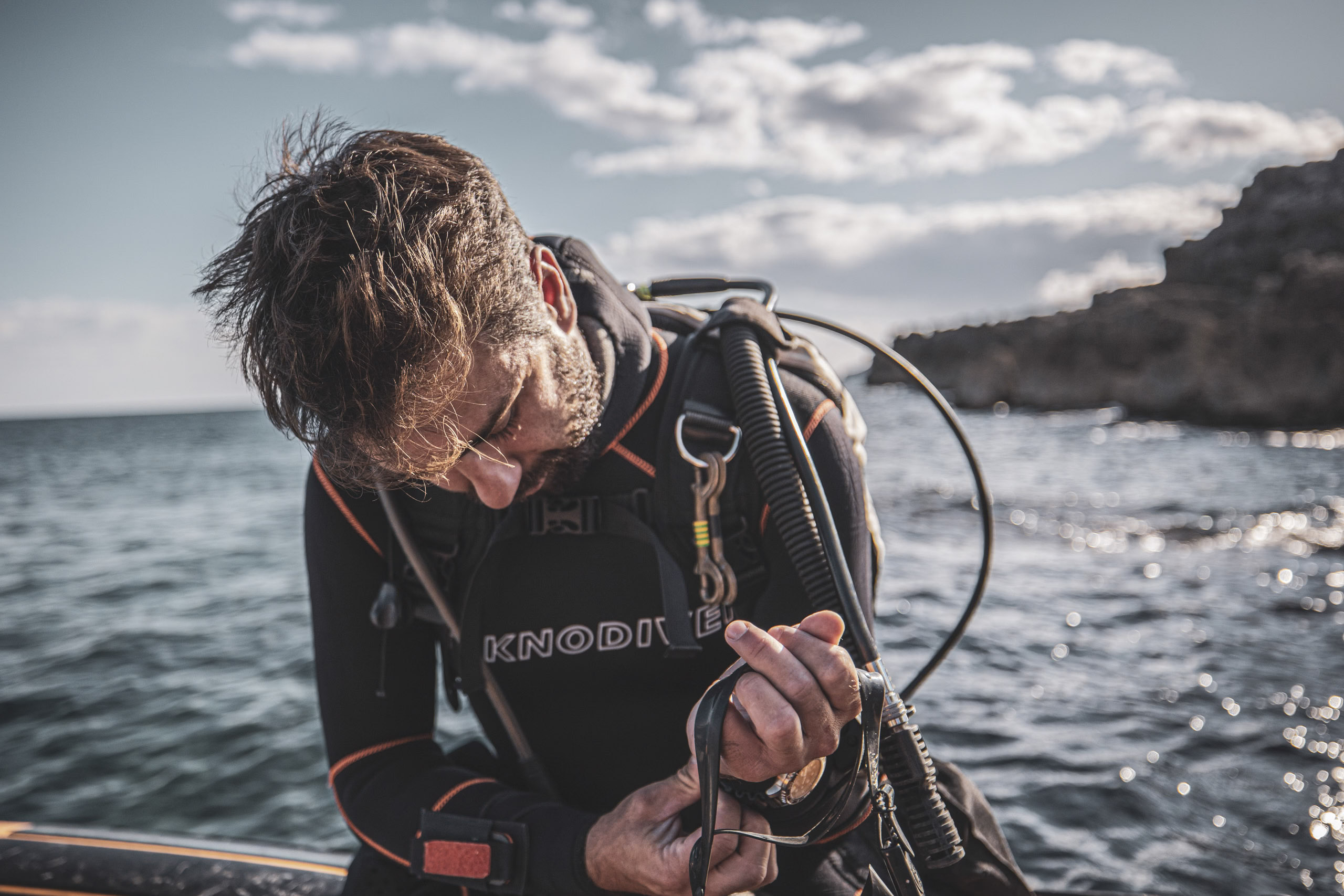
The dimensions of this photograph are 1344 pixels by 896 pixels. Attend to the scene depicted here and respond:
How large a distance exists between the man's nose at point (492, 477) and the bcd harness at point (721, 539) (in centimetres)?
21

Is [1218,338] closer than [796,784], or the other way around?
[796,784]

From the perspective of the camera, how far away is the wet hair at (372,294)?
125 cm

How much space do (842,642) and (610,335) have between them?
2.86ft

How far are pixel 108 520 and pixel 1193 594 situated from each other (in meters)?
18.4

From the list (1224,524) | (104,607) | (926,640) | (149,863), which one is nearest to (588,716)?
(149,863)

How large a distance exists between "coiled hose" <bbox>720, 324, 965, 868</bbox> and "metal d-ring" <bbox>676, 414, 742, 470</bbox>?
0.06m

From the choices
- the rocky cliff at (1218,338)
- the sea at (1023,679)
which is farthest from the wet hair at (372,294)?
the rocky cliff at (1218,338)

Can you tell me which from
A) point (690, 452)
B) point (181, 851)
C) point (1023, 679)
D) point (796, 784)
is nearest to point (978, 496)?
point (690, 452)

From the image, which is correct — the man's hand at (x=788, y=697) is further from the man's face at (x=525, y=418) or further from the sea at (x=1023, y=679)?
the sea at (x=1023, y=679)

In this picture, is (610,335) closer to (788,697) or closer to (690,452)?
(690,452)

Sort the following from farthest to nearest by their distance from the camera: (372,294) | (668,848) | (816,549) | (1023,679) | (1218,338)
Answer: (1218,338)
(1023,679)
(816,549)
(668,848)
(372,294)

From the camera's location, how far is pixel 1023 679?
217 inches

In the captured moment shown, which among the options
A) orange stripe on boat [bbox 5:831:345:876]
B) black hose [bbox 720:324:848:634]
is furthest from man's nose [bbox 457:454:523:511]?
orange stripe on boat [bbox 5:831:345:876]

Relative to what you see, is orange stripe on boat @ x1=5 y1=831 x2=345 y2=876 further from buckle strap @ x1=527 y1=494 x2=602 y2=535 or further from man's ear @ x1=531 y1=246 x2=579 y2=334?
man's ear @ x1=531 y1=246 x2=579 y2=334
